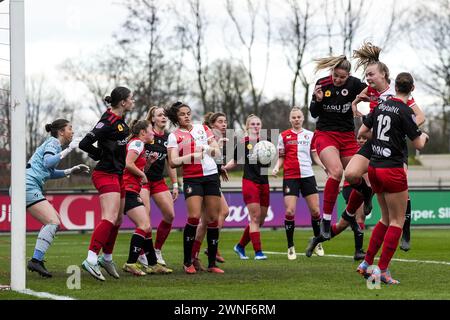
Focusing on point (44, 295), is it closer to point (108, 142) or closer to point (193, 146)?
point (108, 142)

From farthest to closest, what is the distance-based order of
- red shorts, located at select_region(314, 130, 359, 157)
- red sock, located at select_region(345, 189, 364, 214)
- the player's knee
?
red sock, located at select_region(345, 189, 364, 214)
red shorts, located at select_region(314, 130, 359, 157)
the player's knee

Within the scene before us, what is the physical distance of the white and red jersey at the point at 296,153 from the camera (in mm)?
15738

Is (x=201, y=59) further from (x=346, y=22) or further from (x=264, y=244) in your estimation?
(x=264, y=244)

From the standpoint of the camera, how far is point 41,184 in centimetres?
1191

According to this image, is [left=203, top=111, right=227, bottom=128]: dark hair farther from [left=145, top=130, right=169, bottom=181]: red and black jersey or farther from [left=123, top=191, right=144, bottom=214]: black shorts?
[left=123, top=191, right=144, bottom=214]: black shorts

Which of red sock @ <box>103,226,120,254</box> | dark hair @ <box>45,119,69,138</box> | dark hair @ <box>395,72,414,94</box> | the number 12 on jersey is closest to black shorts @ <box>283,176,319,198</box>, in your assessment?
red sock @ <box>103,226,120,254</box>

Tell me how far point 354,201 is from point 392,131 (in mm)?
3364

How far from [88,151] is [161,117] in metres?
2.58

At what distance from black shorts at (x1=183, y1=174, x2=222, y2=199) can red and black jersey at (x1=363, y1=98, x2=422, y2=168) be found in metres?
2.65

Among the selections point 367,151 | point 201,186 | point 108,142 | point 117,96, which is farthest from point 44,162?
point 367,151

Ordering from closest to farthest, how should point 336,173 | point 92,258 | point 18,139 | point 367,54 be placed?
point 18,139 → point 92,258 → point 367,54 → point 336,173

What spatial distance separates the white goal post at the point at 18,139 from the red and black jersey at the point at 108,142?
1399 mm

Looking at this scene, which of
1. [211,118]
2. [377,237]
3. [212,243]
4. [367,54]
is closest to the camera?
[377,237]

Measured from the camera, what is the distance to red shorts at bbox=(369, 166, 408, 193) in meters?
9.73
